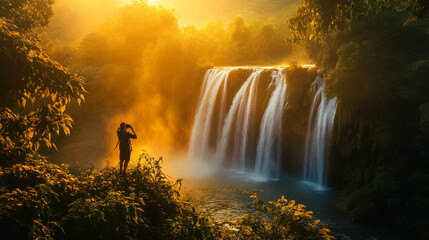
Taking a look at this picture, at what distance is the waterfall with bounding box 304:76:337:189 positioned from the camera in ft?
60.8

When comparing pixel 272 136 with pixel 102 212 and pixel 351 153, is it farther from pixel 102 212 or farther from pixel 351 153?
pixel 102 212

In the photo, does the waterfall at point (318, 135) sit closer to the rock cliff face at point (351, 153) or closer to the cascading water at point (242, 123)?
the rock cliff face at point (351, 153)

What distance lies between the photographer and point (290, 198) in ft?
54.5

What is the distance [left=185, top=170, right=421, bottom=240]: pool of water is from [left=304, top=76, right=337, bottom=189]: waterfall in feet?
3.10

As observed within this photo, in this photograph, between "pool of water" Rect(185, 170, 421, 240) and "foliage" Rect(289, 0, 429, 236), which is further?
"foliage" Rect(289, 0, 429, 236)

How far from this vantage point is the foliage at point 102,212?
14.4 feet

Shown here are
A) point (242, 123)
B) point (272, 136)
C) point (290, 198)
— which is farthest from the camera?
point (242, 123)

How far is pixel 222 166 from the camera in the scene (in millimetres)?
25188

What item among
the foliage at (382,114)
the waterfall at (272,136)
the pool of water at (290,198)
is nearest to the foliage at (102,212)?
the pool of water at (290,198)

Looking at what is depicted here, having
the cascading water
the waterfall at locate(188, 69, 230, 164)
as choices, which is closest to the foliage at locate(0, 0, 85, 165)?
the cascading water

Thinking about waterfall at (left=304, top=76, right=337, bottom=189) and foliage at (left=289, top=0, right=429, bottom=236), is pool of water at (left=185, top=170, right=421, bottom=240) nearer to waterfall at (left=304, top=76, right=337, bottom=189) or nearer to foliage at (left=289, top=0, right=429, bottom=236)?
foliage at (left=289, top=0, right=429, bottom=236)

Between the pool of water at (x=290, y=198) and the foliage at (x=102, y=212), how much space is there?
365cm

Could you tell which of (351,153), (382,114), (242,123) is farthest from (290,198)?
(242,123)

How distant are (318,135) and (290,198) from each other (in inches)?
185
